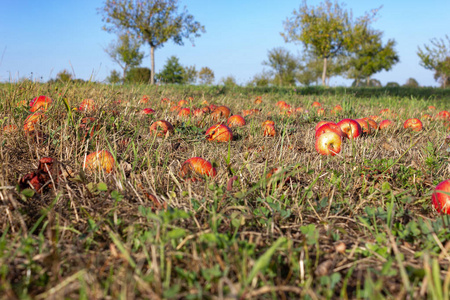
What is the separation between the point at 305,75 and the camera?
68688 mm

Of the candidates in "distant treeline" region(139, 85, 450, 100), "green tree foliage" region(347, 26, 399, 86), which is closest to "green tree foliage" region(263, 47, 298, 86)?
"green tree foliage" region(347, 26, 399, 86)

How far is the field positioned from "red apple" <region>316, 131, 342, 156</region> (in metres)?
0.10

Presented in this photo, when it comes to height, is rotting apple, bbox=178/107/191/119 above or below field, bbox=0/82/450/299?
above

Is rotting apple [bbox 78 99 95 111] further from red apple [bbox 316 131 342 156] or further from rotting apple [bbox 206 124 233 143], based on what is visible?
red apple [bbox 316 131 342 156]

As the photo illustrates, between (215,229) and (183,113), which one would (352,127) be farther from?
(215,229)

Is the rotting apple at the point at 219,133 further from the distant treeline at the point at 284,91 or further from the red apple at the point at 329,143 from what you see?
the distant treeline at the point at 284,91

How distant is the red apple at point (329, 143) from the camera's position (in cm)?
264

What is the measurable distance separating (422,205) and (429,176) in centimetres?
45

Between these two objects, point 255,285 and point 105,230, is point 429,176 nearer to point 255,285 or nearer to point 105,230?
point 255,285

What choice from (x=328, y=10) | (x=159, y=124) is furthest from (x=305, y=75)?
(x=159, y=124)

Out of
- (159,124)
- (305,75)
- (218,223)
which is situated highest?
(305,75)

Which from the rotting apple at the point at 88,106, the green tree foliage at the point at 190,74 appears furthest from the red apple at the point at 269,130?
the green tree foliage at the point at 190,74

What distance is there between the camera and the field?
3.36ft

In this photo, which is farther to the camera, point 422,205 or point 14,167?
point 14,167
